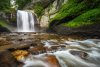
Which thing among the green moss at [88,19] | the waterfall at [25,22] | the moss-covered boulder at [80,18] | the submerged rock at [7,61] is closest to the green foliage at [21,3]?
the waterfall at [25,22]

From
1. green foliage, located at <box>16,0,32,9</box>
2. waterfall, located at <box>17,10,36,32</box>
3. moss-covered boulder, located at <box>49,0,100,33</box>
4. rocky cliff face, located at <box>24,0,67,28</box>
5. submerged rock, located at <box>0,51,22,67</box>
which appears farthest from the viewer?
green foliage, located at <box>16,0,32,9</box>

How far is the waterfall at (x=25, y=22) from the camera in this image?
1147 inches

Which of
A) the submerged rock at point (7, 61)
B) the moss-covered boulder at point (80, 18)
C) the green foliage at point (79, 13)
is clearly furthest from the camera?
the green foliage at point (79, 13)

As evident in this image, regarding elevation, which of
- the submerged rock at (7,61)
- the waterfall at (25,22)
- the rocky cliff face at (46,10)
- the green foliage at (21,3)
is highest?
the green foliage at (21,3)

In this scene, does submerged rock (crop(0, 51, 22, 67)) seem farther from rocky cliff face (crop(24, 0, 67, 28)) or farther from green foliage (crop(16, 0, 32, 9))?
green foliage (crop(16, 0, 32, 9))

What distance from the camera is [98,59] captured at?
23.7 feet

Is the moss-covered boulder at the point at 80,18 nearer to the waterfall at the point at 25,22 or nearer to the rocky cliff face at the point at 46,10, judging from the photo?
the waterfall at the point at 25,22

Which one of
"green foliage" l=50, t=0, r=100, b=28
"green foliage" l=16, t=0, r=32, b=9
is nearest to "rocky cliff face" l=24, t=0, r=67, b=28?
"green foliage" l=16, t=0, r=32, b=9

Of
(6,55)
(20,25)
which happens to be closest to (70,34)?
(6,55)

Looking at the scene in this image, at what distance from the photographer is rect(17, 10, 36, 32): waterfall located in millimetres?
29141

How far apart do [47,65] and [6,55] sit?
1535 mm

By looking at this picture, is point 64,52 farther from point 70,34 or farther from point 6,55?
point 70,34

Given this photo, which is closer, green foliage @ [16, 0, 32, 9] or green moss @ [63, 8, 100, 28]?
green moss @ [63, 8, 100, 28]

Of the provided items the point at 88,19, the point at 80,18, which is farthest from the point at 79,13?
the point at 88,19
